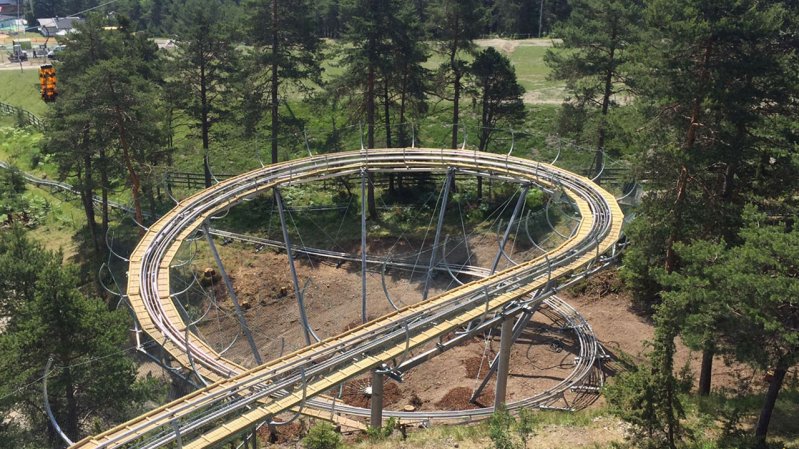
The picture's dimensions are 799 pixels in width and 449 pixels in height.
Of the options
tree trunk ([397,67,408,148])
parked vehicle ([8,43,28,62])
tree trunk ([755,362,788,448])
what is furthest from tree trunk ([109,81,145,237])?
parked vehicle ([8,43,28,62])

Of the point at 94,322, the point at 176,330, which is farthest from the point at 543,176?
the point at 94,322

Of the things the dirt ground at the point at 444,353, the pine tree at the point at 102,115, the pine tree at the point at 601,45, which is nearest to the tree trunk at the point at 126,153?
the pine tree at the point at 102,115

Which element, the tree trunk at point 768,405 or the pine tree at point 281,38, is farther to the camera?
the pine tree at point 281,38

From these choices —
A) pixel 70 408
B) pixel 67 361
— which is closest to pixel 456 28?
pixel 67 361

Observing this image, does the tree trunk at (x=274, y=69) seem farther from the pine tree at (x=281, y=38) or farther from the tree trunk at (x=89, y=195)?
the tree trunk at (x=89, y=195)

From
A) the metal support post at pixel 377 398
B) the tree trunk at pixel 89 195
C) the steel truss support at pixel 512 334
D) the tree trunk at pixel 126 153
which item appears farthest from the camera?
the tree trunk at pixel 89 195

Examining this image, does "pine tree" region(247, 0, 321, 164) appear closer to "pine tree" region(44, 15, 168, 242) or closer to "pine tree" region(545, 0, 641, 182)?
"pine tree" region(44, 15, 168, 242)
